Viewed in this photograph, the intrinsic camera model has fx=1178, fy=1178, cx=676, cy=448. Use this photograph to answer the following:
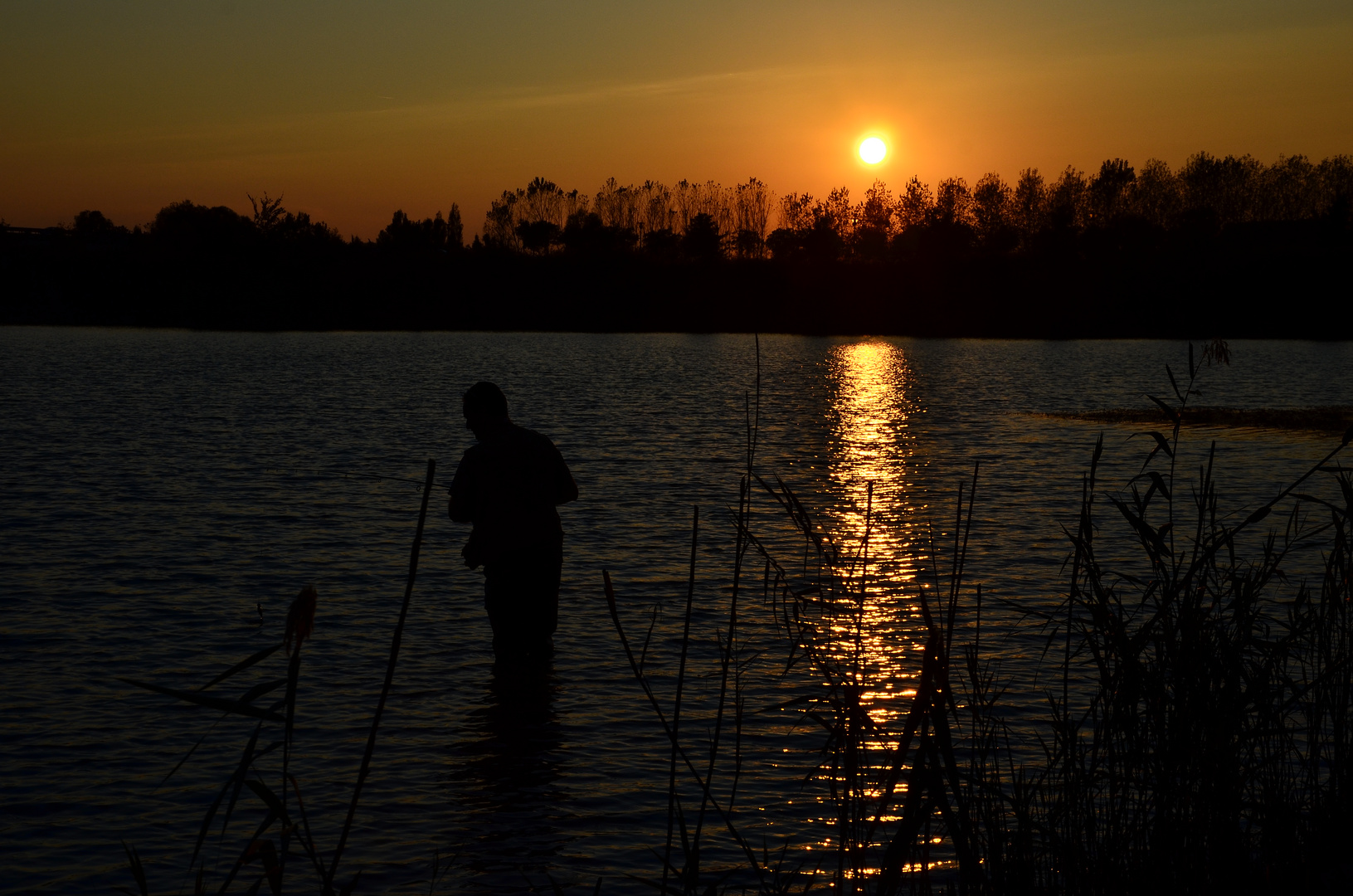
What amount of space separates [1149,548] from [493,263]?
148651 millimetres

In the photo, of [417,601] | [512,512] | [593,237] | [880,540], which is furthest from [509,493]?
[593,237]

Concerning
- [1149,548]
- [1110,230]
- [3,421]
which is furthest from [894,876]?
[1110,230]

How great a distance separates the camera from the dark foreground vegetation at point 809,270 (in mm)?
124812

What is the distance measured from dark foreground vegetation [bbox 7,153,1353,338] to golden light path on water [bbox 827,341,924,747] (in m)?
81.5

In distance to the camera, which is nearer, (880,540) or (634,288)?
(880,540)

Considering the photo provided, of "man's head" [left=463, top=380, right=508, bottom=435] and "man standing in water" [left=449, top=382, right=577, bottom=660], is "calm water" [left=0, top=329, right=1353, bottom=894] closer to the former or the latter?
"man standing in water" [left=449, top=382, right=577, bottom=660]

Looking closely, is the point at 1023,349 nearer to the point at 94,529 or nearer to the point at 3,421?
Answer: the point at 3,421

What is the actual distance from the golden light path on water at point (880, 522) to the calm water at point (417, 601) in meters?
0.09

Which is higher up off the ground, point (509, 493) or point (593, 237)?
point (593, 237)

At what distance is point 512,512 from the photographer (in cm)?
780

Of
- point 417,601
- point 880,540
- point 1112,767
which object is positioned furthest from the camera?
point 880,540

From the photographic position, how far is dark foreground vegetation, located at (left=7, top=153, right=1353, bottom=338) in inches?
4914

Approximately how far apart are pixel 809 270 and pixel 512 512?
5420 inches

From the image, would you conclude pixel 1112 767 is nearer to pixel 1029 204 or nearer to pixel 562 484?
pixel 562 484
